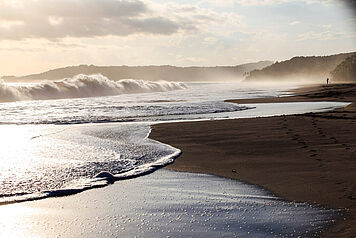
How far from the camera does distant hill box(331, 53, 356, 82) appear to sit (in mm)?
71125

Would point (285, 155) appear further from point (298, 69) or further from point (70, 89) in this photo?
point (298, 69)

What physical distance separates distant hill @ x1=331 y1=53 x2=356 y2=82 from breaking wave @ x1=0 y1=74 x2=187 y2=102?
128 ft

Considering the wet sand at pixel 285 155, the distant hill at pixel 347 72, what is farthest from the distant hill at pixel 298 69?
the wet sand at pixel 285 155

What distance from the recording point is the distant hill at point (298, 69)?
473 feet

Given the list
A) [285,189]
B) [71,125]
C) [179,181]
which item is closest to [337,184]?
[285,189]

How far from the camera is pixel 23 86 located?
38.0 metres

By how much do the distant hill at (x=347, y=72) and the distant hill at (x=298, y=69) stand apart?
6117cm

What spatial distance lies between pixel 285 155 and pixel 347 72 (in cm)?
7415

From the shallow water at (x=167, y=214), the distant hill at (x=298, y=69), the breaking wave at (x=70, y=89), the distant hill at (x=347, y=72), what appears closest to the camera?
the shallow water at (x=167, y=214)

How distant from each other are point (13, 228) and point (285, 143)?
619 cm

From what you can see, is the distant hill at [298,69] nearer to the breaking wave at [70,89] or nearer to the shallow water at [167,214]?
the breaking wave at [70,89]

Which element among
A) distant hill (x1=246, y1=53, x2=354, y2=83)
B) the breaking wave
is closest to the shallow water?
the breaking wave

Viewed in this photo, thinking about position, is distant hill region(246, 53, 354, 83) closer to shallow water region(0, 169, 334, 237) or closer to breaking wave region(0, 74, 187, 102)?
breaking wave region(0, 74, 187, 102)

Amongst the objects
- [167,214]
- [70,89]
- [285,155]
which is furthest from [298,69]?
[167,214]
